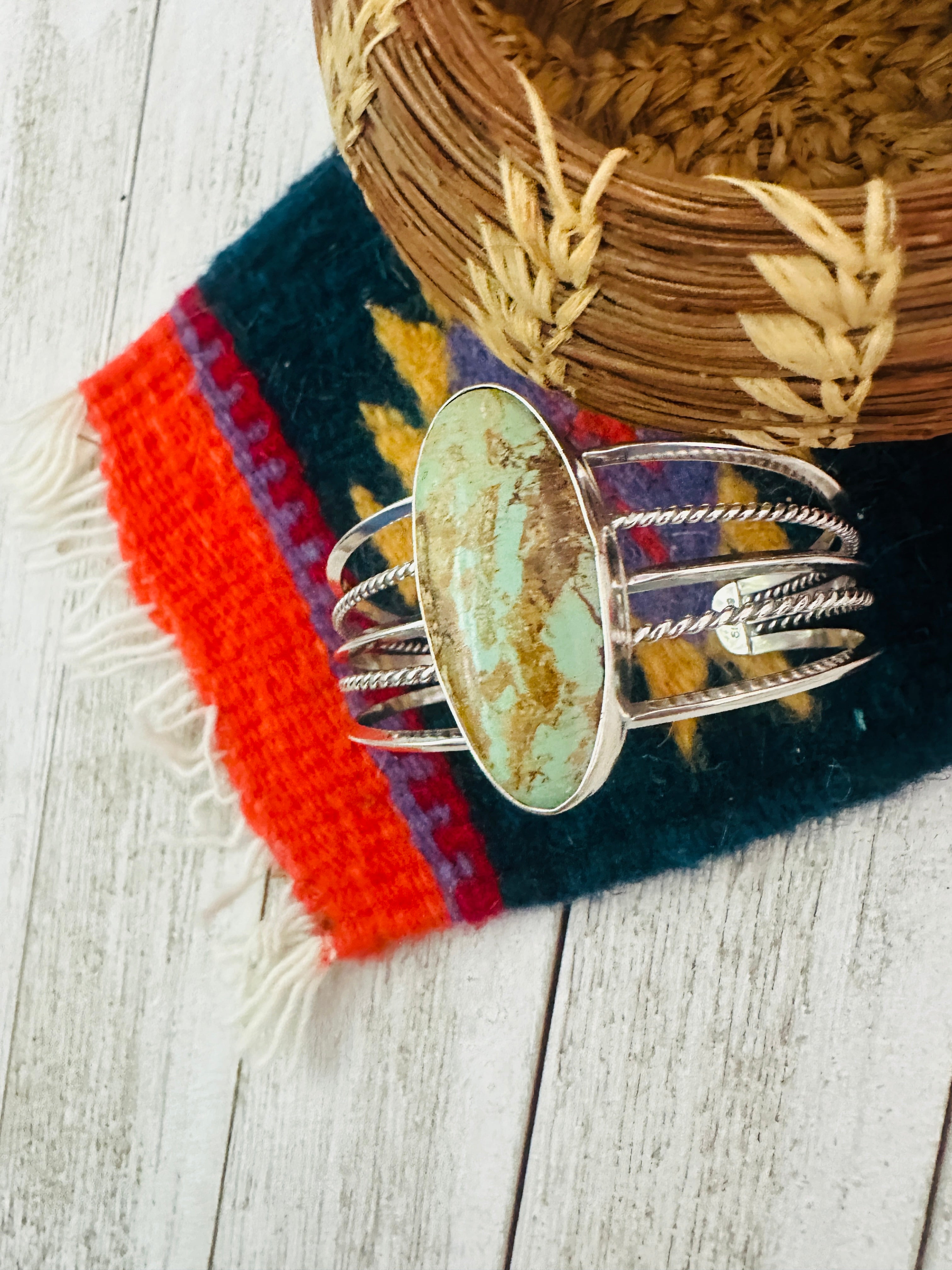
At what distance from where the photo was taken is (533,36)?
1.14ft

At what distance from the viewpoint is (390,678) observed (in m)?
0.38

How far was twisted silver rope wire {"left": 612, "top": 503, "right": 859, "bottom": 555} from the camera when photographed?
12.7 inches

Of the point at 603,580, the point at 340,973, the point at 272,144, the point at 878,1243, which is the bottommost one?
the point at 878,1243

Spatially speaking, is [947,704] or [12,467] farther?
[12,467]

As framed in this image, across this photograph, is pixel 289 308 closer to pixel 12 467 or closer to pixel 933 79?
pixel 12 467

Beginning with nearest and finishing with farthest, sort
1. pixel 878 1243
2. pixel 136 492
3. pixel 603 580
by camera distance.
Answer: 1. pixel 603 580
2. pixel 878 1243
3. pixel 136 492

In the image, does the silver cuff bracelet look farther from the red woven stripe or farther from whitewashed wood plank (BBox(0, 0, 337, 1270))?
whitewashed wood plank (BBox(0, 0, 337, 1270))

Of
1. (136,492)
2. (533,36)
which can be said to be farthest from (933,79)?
(136,492)

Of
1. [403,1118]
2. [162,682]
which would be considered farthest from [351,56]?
[403,1118]

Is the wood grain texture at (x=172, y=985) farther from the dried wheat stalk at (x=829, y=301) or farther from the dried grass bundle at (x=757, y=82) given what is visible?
the dried wheat stalk at (x=829, y=301)

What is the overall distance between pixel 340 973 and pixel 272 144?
40 centimetres

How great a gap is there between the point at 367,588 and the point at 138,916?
0.27 m

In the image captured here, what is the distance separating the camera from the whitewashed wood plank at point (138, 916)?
510 mm

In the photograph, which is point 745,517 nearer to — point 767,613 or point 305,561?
point 767,613
